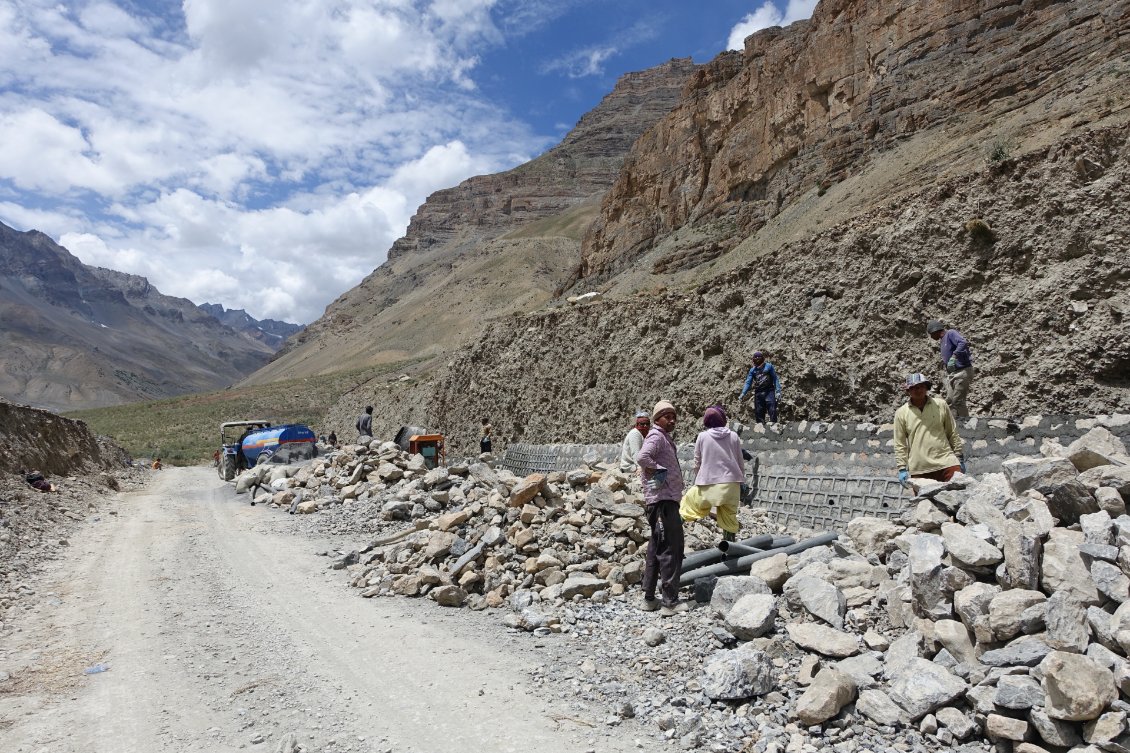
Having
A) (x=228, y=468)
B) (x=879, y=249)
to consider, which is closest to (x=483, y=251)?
(x=228, y=468)

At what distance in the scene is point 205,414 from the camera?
6700cm

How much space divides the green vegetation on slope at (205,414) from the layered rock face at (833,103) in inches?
1076

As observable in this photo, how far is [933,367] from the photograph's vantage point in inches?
456

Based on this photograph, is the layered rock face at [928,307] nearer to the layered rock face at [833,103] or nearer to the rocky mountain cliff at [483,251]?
the layered rock face at [833,103]

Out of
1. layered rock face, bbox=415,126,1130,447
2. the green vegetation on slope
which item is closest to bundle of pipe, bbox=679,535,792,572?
layered rock face, bbox=415,126,1130,447

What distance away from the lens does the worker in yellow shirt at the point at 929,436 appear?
608cm

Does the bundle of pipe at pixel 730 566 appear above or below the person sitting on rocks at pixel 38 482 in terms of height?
below

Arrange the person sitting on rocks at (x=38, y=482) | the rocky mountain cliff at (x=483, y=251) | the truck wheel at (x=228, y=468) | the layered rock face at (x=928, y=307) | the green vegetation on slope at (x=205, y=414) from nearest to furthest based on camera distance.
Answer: the layered rock face at (x=928, y=307) → the person sitting on rocks at (x=38, y=482) → the truck wheel at (x=228, y=468) → the green vegetation on slope at (x=205, y=414) → the rocky mountain cliff at (x=483, y=251)

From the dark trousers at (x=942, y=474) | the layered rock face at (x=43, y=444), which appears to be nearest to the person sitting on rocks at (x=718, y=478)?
the dark trousers at (x=942, y=474)

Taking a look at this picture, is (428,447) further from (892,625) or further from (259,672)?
(892,625)

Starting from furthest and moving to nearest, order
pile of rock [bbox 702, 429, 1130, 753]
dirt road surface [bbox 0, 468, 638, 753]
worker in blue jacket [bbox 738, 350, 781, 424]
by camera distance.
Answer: worker in blue jacket [bbox 738, 350, 781, 424]
dirt road surface [bbox 0, 468, 638, 753]
pile of rock [bbox 702, 429, 1130, 753]

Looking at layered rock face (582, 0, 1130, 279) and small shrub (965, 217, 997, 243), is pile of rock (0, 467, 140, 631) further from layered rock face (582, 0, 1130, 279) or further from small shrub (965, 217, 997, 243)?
layered rock face (582, 0, 1130, 279)

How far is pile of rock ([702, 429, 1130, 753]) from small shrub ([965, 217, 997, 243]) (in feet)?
23.8

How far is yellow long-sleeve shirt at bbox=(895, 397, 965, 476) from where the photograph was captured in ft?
20.0
